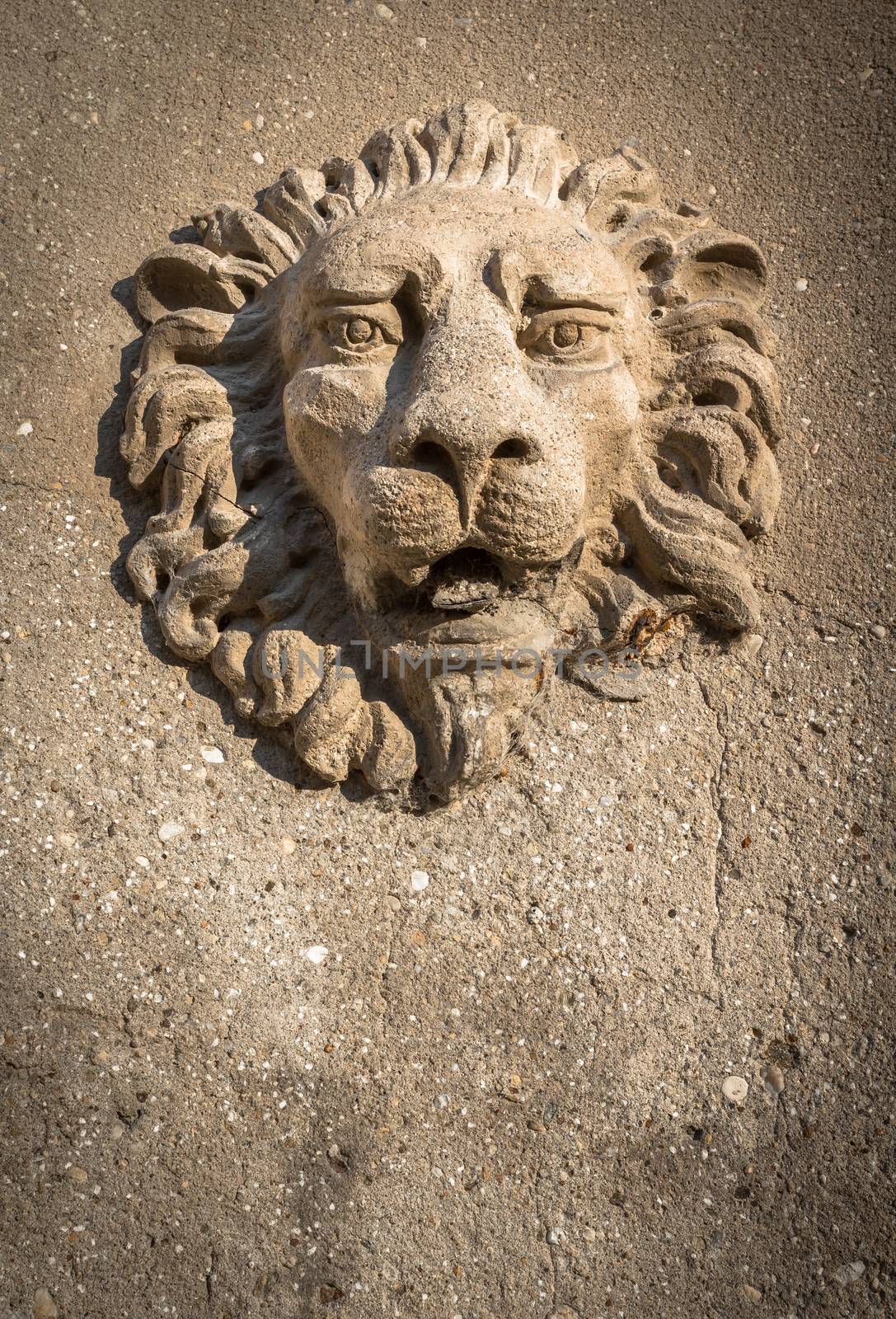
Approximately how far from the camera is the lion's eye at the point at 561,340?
5.83 feet

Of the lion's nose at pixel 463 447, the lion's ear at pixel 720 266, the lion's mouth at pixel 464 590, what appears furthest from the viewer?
the lion's ear at pixel 720 266

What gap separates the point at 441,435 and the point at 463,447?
0.12 feet

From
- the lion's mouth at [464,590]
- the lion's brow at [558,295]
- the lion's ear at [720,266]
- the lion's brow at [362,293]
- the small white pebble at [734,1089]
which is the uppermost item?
the lion's ear at [720,266]

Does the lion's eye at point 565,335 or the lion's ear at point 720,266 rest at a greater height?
the lion's ear at point 720,266

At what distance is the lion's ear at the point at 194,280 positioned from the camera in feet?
6.59

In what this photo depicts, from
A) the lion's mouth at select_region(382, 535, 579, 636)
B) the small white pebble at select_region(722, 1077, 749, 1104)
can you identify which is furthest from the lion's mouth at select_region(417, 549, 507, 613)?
the small white pebble at select_region(722, 1077, 749, 1104)

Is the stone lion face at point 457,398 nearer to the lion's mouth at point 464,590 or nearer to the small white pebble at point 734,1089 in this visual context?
the lion's mouth at point 464,590

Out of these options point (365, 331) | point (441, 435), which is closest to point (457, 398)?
point (441, 435)

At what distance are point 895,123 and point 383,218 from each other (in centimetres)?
118

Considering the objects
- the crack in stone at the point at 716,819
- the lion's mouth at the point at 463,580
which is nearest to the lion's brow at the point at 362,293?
the lion's mouth at the point at 463,580

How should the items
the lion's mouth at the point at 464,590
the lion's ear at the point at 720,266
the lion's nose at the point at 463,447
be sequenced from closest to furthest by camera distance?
the lion's nose at the point at 463,447, the lion's mouth at the point at 464,590, the lion's ear at the point at 720,266

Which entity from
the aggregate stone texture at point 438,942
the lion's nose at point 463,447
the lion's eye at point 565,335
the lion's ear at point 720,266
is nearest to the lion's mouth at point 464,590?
the lion's nose at point 463,447

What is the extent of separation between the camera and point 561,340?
1795 millimetres

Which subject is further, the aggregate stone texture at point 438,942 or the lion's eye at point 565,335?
the lion's eye at point 565,335
